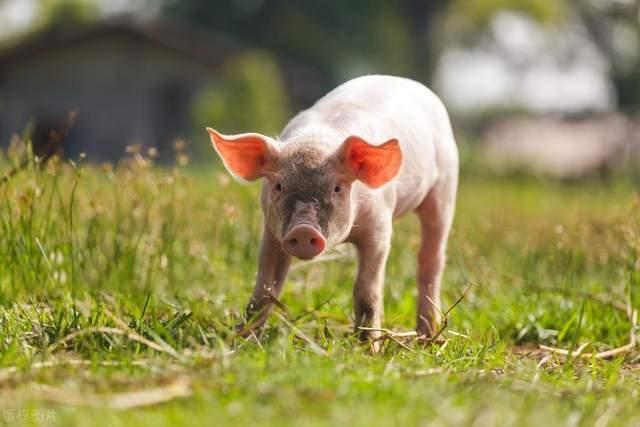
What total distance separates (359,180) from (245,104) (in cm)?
1484

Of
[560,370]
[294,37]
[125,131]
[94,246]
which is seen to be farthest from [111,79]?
[560,370]

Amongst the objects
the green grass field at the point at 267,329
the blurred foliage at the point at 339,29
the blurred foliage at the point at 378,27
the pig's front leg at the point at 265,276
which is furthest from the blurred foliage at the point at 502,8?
the pig's front leg at the point at 265,276

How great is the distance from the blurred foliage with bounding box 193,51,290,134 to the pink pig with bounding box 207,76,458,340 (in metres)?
12.8

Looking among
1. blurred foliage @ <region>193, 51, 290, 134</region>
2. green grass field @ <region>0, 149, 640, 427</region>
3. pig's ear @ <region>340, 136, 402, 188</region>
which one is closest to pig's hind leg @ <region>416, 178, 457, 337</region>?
green grass field @ <region>0, 149, 640, 427</region>

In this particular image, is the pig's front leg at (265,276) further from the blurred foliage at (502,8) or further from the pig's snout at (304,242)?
the blurred foliage at (502,8)

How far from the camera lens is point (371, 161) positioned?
3.81 metres

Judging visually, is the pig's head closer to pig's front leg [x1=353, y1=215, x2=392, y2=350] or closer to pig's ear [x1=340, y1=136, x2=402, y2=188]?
pig's ear [x1=340, y1=136, x2=402, y2=188]

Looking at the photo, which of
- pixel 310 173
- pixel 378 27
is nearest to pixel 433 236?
pixel 310 173

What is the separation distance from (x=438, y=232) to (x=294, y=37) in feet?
87.0

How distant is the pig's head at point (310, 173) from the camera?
3.66m

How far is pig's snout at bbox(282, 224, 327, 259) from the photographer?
349 cm

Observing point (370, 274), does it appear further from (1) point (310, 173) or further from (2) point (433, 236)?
(2) point (433, 236)

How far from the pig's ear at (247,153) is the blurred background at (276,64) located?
23.3 ft

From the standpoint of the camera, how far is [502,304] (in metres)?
4.99
